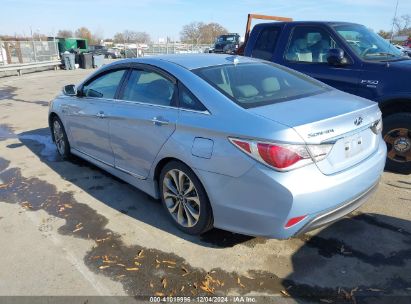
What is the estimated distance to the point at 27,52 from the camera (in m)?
24.5

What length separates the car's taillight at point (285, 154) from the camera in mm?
2682

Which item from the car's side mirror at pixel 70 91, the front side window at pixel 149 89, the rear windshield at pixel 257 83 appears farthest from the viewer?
the car's side mirror at pixel 70 91

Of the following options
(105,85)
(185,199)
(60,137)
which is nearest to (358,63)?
(185,199)

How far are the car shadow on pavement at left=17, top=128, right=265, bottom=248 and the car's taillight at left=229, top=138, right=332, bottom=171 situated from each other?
1072 millimetres

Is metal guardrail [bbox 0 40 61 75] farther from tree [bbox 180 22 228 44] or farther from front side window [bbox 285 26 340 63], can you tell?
tree [bbox 180 22 228 44]

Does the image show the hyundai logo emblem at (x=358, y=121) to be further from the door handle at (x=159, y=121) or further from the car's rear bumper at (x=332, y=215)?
the door handle at (x=159, y=121)

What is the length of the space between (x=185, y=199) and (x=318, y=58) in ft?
10.8

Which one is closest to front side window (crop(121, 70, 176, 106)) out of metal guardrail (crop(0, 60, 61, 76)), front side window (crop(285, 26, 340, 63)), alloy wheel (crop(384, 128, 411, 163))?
front side window (crop(285, 26, 340, 63))

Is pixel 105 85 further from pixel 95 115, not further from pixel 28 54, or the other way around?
pixel 28 54

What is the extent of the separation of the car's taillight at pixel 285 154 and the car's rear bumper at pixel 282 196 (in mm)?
50

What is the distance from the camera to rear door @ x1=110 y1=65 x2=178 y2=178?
359 cm

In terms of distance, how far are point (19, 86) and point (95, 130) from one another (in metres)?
14.0

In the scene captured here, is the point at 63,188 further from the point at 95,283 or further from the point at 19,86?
the point at 19,86

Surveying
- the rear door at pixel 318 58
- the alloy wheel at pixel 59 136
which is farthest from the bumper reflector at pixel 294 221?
the alloy wheel at pixel 59 136
